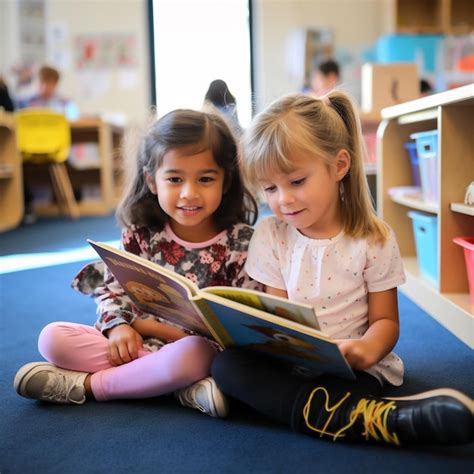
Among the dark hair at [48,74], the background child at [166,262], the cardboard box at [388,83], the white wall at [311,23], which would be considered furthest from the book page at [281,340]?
the white wall at [311,23]

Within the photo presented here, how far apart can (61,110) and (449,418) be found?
4232mm

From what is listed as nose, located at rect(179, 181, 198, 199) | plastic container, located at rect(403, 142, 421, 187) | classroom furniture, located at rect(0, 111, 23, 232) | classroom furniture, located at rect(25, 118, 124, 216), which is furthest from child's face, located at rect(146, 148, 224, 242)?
classroom furniture, located at rect(25, 118, 124, 216)

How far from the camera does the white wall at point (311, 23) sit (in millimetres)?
4820

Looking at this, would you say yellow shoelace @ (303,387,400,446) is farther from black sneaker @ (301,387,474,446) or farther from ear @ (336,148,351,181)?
ear @ (336,148,351,181)

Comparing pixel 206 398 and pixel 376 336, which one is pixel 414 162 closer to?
pixel 376 336

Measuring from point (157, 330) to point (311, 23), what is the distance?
13.9 ft

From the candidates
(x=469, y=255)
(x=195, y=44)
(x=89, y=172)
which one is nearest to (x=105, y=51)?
(x=195, y=44)

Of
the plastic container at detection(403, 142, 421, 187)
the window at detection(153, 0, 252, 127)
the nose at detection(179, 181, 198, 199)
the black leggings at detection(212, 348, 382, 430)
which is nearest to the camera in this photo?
the black leggings at detection(212, 348, 382, 430)

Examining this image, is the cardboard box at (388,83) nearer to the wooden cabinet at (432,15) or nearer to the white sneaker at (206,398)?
the wooden cabinet at (432,15)

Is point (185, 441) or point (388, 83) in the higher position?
point (388, 83)

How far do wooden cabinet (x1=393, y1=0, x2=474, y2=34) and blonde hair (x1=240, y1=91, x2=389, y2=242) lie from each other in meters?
3.87

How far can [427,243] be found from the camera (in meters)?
1.61

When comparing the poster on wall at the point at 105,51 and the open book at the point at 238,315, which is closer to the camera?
the open book at the point at 238,315

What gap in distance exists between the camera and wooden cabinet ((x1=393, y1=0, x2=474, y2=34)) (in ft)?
14.8
